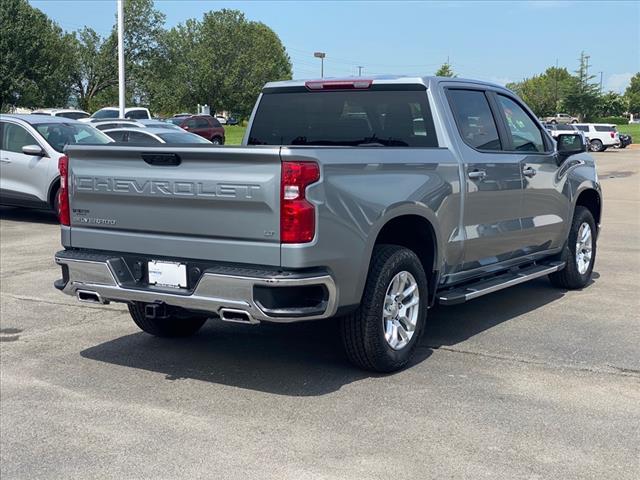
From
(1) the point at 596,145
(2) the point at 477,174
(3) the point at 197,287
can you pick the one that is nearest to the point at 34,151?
(2) the point at 477,174

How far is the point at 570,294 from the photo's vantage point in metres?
8.22

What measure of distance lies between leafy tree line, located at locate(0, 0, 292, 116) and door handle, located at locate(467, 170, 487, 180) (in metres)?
46.7

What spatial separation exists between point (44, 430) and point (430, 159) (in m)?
3.02

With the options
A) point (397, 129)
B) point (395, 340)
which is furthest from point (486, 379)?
point (397, 129)

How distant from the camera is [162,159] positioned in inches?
202

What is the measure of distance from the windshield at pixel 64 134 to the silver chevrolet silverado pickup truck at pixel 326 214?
25.7 ft

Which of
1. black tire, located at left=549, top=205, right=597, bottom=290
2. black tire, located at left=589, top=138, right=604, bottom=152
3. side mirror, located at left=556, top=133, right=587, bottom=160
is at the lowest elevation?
black tire, located at left=549, top=205, right=597, bottom=290

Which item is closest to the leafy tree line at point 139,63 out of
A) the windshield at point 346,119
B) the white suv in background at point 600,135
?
the white suv in background at point 600,135

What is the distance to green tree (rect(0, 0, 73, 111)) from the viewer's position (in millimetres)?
48594

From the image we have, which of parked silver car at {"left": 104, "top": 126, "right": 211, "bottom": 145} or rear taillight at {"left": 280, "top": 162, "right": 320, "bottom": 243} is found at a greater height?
parked silver car at {"left": 104, "top": 126, "right": 211, "bottom": 145}

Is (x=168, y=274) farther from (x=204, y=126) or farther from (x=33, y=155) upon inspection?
(x=204, y=126)

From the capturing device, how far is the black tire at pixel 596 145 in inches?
1899

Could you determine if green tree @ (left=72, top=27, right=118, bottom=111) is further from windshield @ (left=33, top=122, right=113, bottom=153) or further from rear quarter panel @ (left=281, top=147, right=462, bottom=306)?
rear quarter panel @ (left=281, top=147, right=462, bottom=306)

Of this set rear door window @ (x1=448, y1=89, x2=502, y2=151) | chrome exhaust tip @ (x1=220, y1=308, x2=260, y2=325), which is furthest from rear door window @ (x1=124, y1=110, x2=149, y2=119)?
chrome exhaust tip @ (x1=220, y1=308, x2=260, y2=325)
